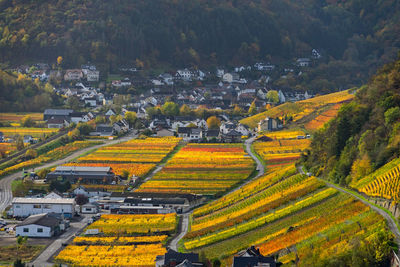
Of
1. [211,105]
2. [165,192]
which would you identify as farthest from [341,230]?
[211,105]

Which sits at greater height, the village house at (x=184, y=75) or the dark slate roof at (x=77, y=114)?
the village house at (x=184, y=75)

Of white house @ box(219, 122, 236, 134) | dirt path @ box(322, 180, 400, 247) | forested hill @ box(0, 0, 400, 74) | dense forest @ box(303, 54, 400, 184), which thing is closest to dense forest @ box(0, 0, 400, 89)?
forested hill @ box(0, 0, 400, 74)

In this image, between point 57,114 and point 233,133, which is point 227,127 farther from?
point 57,114

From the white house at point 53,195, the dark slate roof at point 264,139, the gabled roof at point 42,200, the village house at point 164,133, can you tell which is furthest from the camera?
the village house at point 164,133

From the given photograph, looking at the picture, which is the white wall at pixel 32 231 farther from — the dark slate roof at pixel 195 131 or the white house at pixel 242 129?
the white house at pixel 242 129

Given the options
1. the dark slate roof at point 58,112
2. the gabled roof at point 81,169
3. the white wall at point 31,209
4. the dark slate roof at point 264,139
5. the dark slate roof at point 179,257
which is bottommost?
the dark slate roof at point 179,257

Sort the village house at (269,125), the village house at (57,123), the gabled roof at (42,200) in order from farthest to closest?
the village house at (57,123)
the village house at (269,125)
the gabled roof at (42,200)

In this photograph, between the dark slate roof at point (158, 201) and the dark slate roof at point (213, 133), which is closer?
the dark slate roof at point (158, 201)

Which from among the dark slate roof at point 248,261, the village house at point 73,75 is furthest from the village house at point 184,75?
the dark slate roof at point 248,261

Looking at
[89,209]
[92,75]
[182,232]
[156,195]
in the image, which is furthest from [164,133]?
[182,232]

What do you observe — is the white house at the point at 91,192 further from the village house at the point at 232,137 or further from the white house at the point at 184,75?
the white house at the point at 184,75
